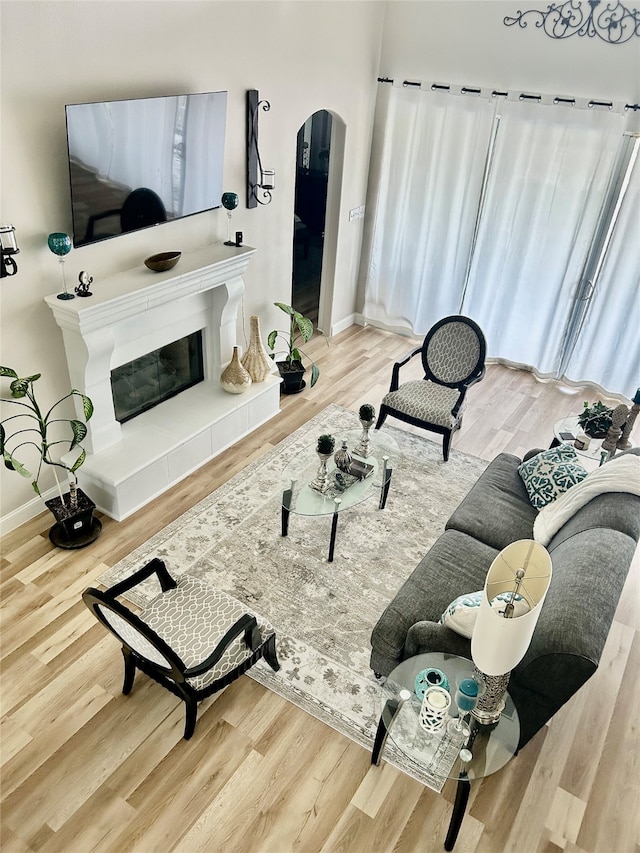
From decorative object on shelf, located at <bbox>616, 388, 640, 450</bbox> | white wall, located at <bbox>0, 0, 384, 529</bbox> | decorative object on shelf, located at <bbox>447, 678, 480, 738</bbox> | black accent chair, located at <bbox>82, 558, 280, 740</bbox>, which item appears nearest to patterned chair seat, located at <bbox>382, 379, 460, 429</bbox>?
decorative object on shelf, located at <bbox>616, 388, 640, 450</bbox>

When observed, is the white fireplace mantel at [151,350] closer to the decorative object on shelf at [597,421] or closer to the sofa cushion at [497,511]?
the sofa cushion at [497,511]

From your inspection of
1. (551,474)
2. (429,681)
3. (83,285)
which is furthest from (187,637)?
(551,474)

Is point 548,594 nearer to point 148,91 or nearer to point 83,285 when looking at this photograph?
point 83,285

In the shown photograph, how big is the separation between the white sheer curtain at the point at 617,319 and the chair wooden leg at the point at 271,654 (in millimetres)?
4233

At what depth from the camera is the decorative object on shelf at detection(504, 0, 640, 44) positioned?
4.94 meters

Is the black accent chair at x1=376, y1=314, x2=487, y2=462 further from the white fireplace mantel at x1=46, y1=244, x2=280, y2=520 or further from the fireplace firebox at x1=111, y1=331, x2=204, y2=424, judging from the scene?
the fireplace firebox at x1=111, y1=331, x2=204, y2=424

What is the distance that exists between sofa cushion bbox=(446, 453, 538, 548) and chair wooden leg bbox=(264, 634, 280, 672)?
123 cm

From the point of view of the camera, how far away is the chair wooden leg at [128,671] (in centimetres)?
305

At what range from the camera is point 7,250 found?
3414 mm

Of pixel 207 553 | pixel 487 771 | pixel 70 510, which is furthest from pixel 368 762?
pixel 70 510

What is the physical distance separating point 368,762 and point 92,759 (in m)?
1.26

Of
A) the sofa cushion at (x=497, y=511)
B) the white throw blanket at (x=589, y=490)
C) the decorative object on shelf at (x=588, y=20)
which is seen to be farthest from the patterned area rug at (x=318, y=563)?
the decorative object on shelf at (x=588, y=20)

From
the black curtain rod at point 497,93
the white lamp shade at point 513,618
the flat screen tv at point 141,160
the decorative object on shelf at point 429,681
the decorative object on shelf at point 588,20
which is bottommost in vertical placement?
the decorative object on shelf at point 429,681

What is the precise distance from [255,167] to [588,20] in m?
2.87
